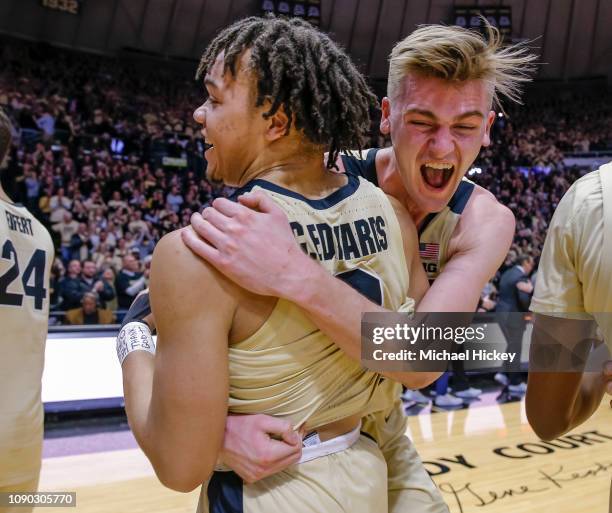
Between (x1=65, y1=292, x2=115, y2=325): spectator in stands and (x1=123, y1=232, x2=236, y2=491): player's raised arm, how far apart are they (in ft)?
19.0

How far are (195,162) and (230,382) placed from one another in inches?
465

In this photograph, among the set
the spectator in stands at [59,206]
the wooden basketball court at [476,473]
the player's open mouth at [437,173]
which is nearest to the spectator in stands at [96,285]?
the spectator in stands at [59,206]

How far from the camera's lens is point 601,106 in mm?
17625

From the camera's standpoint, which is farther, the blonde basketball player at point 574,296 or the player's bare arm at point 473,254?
the player's bare arm at point 473,254

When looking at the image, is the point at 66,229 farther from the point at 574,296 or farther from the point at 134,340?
the point at 574,296

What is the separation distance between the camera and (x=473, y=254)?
1.69 metres

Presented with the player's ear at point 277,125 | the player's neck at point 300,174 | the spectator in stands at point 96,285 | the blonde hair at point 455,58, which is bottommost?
the spectator in stands at point 96,285

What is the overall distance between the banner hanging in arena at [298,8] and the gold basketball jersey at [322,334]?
1535 centimetres

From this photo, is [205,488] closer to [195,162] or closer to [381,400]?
[381,400]

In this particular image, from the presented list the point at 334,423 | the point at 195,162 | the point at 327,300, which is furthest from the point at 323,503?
the point at 195,162

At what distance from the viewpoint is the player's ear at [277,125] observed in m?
1.30

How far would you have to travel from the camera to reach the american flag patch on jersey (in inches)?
72.4

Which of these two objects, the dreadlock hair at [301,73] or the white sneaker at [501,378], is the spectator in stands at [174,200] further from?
the dreadlock hair at [301,73]

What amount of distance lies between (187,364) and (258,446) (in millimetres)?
213
